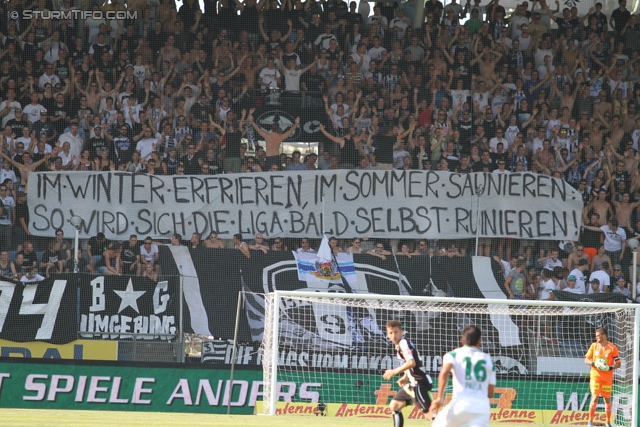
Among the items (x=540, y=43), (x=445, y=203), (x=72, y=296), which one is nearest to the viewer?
(x=72, y=296)

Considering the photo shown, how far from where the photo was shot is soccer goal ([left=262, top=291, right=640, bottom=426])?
607 inches

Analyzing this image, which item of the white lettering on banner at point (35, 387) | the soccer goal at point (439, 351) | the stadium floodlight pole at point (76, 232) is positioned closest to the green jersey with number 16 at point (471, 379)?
the soccer goal at point (439, 351)

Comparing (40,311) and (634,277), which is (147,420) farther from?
(634,277)

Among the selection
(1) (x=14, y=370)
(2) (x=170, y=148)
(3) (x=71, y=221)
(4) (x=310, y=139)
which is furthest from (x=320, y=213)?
(1) (x=14, y=370)

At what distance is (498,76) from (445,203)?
4.08 meters

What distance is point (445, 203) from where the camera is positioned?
62.7 ft

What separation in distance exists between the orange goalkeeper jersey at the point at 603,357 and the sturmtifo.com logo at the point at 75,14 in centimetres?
1330

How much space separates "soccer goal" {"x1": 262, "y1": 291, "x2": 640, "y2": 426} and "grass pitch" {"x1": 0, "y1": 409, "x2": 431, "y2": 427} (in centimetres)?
168

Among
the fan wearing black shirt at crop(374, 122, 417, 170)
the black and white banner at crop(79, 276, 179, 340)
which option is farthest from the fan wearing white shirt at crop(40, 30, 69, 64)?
the fan wearing black shirt at crop(374, 122, 417, 170)

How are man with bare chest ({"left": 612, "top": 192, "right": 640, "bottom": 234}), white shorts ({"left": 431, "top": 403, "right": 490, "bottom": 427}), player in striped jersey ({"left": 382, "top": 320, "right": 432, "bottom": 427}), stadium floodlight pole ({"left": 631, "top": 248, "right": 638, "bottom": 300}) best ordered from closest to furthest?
1. white shorts ({"left": 431, "top": 403, "right": 490, "bottom": 427})
2. player in striped jersey ({"left": 382, "top": 320, "right": 432, "bottom": 427})
3. stadium floodlight pole ({"left": 631, "top": 248, "right": 638, "bottom": 300})
4. man with bare chest ({"left": 612, "top": 192, "right": 640, "bottom": 234})

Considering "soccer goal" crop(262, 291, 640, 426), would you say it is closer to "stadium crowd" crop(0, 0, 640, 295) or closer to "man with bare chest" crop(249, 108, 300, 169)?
"stadium crowd" crop(0, 0, 640, 295)

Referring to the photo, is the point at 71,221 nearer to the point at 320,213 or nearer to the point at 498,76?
the point at 320,213

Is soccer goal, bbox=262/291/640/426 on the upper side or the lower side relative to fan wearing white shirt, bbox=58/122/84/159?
lower

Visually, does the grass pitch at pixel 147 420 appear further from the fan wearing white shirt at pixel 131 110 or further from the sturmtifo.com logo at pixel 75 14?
the sturmtifo.com logo at pixel 75 14
